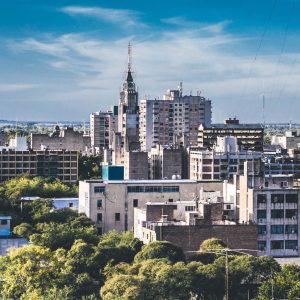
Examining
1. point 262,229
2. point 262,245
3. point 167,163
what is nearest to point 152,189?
point 262,229

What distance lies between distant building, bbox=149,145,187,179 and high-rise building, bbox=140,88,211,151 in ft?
84.5

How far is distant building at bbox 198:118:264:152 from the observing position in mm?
85625

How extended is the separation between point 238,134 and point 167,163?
19.2 meters

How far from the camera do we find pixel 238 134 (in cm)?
8612

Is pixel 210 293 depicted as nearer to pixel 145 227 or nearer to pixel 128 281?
pixel 128 281

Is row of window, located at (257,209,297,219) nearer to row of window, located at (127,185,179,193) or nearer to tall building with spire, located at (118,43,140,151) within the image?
row of window, located at (127,185,179,193)

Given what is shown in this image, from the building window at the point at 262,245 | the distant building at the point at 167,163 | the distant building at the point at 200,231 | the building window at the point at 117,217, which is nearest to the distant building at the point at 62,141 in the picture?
the distant building at the point at 167,163

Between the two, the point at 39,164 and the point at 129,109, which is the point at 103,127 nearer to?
the point at 129,109

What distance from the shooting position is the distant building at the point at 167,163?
6775cm

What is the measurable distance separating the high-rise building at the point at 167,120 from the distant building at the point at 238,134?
7260 millimetres

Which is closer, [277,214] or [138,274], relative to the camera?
[138,274]

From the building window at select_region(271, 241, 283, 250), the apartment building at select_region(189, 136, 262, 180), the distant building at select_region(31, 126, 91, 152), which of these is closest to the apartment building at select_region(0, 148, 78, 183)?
the apartment building at select_region(189, 136, 262, 180)

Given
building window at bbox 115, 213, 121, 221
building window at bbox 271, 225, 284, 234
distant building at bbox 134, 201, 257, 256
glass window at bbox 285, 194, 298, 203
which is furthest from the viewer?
building window at bbox 115, 213, 121, 221

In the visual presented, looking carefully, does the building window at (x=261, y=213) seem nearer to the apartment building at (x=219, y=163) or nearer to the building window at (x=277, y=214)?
the building window at (x=277, y=214)
